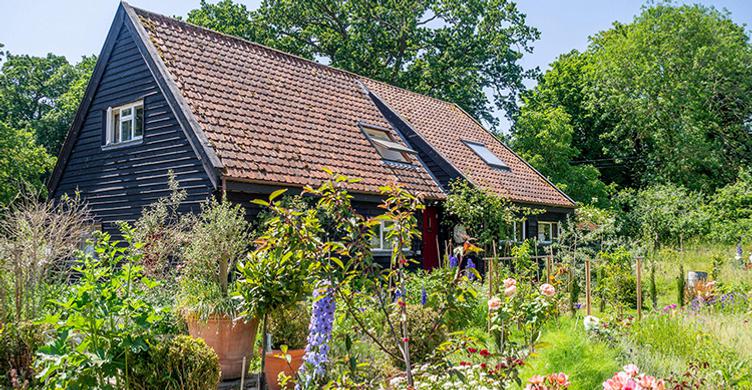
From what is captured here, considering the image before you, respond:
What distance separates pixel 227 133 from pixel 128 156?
10.2ft

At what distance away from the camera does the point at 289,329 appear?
20.7 ft

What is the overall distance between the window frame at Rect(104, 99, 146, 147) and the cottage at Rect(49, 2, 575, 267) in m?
0.03

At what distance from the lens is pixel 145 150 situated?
1300 centimetres

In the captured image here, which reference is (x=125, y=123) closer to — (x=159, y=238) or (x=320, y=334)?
(x=159, y=238)

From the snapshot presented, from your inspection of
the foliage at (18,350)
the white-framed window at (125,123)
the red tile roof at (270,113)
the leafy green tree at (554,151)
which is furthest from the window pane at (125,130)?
the leafy green tree at (554,151)

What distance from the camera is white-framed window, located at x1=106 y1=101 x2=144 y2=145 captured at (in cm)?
1358

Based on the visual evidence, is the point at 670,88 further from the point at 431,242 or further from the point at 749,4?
the point at 431,242

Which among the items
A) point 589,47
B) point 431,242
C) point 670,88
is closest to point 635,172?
point 670,88

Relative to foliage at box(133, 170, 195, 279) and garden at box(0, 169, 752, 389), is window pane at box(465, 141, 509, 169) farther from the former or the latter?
foliage at box(133, 170, 195, 279)

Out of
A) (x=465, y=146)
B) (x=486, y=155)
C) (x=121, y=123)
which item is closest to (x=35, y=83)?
(x=121, y=123)

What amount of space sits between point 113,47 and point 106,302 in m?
11.3

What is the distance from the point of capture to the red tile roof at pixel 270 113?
11.8 meters

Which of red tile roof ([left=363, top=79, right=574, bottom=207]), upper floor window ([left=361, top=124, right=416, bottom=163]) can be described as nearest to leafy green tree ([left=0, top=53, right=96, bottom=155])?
red tile roof ([left=363, top=79, right=574, bottom=207])

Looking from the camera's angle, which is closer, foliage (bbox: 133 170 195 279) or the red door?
foliage (bbox: 133 170 195 279)
